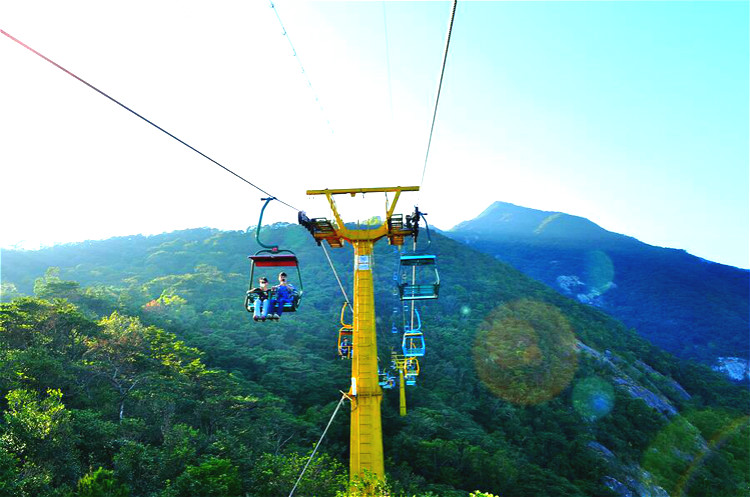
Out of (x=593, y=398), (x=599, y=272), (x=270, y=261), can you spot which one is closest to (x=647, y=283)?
(x=599, y=272)

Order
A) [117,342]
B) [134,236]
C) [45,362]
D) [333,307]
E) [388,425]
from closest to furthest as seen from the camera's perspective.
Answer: [45,362]
[117,342]
[388,425]
[333,307]
[134,236]

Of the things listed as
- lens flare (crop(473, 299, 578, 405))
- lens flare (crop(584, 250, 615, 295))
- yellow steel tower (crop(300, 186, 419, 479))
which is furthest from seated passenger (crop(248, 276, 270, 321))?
lens flare (crop(584, 250, 615, 295))

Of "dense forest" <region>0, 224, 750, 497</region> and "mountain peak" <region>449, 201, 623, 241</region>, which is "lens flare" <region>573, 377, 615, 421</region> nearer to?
"dense forest" <region>0, 224, 750, 497</region>

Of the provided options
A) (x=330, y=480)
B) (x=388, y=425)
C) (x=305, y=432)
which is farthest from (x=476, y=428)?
(x=330, y=480)

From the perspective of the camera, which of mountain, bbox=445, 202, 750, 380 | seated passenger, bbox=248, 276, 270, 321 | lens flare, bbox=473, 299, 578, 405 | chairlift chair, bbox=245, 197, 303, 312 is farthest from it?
mountain, bbox=445, 202, 750, 380

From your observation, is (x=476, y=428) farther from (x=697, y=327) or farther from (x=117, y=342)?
(x=697, y=327)

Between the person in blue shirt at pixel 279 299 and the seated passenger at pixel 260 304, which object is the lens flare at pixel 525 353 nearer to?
the person in blue shirt at pixel 279 299
